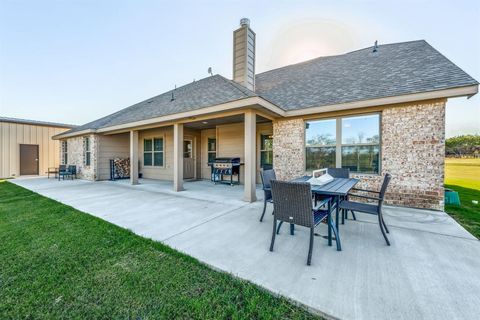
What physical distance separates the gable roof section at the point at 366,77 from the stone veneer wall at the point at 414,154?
53 cm

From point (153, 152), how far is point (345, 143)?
9289mm

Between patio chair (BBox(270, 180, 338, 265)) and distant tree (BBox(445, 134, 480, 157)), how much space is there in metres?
61.7

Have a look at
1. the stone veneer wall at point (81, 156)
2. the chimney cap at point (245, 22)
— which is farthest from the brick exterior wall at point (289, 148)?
the stone veneer wall at point (81, 156)

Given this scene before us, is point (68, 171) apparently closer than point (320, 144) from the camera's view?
No

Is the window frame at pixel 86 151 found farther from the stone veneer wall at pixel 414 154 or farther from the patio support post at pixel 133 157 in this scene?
the stone veneer wall at pixel 414 154

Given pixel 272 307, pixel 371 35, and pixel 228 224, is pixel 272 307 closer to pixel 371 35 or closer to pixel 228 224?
pixel 228 224

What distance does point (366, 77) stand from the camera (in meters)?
6.11

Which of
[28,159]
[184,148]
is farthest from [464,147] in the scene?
[28,159]

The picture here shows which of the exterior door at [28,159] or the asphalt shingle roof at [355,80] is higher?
the asphalt shingle roof at [355,80]

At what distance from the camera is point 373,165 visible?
536 centimetres

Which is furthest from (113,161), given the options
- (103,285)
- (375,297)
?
(375,297)

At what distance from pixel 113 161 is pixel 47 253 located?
29.4 ft

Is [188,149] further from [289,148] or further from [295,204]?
[295,204]

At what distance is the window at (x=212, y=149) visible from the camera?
9828mm
